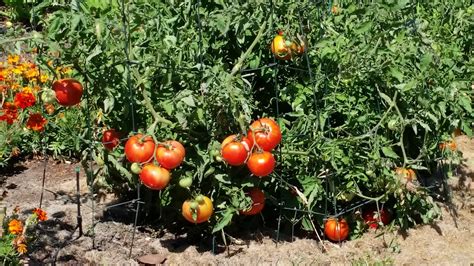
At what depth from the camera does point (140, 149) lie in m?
2.73

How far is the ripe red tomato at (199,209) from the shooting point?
9.62 ft

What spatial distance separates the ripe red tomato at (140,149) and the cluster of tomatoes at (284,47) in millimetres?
737

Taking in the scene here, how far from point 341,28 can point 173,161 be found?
122 centimetres

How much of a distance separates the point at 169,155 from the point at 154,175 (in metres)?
0.10

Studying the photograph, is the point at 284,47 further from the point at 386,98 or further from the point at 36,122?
the point at 36,122

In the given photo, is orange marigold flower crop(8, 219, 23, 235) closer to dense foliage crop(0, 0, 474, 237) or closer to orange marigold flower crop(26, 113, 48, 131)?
dense foliage crop(0, 0, 474, 237)

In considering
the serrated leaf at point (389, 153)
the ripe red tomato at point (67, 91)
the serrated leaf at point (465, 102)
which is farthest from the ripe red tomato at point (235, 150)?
the serrated leaf at point (465, 102)

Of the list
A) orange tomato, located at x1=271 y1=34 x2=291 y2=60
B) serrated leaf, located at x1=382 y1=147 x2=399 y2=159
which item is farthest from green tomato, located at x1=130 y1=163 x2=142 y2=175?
serrated leaf, located at x1=382 y1=147 x2=399 y2=159

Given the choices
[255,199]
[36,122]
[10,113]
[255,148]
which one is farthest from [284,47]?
[10,113]

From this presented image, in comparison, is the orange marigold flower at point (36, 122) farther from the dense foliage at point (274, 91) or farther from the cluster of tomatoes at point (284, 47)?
the cluster of tomatoes at point (284, 47)

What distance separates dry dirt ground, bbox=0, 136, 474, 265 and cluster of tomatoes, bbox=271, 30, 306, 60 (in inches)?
35.1

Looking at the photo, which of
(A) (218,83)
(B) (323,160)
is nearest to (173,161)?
(A) (218,83)

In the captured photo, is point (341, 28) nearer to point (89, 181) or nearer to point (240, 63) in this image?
point (240, 63)

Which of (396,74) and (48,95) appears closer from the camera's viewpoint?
(48,95)
